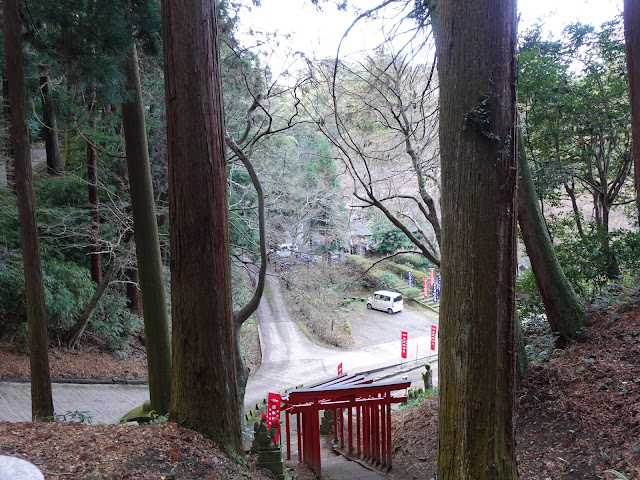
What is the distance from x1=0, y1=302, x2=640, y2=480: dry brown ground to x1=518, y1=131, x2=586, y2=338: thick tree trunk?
1.14 feet

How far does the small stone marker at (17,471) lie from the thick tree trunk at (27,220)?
197 inches

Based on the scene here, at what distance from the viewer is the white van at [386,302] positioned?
30750 millimetres

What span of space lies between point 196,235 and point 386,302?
2705cm

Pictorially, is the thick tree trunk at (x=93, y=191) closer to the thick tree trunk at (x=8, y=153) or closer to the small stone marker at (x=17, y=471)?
the thick tree trunk at (x=8, y=153)

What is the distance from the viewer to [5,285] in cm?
1361

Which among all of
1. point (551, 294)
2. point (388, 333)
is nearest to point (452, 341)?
point (551, 294)

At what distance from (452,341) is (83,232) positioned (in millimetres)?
13360

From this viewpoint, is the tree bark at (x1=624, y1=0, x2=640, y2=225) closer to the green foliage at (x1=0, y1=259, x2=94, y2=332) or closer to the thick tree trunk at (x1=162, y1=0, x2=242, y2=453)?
the thick tree trunk at (x1=162, y1=0, x2=242, y2=453)

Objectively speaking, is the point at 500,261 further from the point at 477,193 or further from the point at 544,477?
the point at 544,477

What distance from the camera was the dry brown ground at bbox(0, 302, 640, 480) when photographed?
3859 millimetres

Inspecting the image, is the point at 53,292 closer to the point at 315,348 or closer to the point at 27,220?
the point at 27,220

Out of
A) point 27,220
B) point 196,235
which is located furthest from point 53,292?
point 196,235

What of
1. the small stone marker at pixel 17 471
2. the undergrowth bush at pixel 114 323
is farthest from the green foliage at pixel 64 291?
the small stone marker at pixel 17 471

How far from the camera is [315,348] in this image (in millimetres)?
24891
